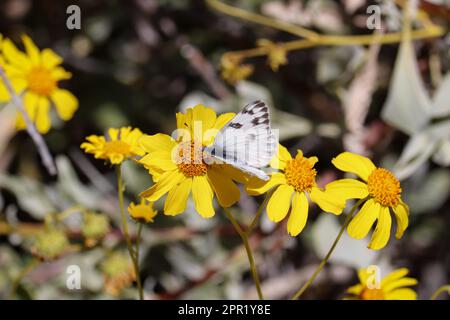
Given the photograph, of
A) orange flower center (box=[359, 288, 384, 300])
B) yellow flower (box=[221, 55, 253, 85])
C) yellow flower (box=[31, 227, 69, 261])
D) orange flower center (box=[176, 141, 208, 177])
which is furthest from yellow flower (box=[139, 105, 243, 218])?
yellow flower (box=[221, 55, 253, 85])

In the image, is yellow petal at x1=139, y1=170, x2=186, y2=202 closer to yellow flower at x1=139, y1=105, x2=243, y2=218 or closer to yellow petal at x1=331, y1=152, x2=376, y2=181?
yellow flower at x1=139, y1=105, x2=243, y2=218

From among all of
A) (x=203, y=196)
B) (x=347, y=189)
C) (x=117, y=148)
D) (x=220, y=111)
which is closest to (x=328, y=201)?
(x=347, y=189)

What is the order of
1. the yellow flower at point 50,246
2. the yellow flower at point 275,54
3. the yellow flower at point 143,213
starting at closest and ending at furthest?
1. the yellow flower at point 143,213
2. the yellow flower at point 50,246
3. the yellow flower at point 275,54

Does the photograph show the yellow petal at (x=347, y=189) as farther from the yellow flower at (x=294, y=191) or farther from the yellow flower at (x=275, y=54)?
the yellow flower at (x=275, y=54)

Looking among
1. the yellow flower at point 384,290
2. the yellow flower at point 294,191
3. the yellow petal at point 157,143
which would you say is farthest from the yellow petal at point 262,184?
the yellow flower at point 384,290

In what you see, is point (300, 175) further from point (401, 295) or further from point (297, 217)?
point (401, 295)

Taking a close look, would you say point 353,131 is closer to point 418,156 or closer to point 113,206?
point 418,156
